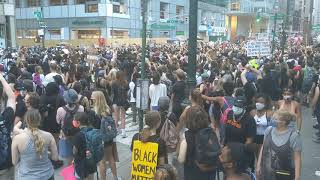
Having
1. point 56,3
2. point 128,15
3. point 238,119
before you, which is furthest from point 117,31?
point 238,119

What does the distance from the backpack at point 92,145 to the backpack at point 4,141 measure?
1014mm

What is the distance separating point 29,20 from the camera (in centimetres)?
6094

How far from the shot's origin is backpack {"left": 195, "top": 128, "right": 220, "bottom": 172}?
4.94 m

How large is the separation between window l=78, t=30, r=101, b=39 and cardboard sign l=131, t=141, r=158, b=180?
4836cm

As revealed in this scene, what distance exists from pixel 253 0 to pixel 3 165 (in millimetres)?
105466

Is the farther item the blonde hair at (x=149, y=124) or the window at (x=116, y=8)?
the window at (x=116, y=8)

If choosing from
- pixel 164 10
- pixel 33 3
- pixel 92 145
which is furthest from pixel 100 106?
pixel 164 10

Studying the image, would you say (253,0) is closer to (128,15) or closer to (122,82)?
(128,15)

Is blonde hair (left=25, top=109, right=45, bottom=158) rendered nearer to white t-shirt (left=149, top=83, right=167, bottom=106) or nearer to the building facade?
white t-shirt (left=149, top=83, right=167, bottom=106)

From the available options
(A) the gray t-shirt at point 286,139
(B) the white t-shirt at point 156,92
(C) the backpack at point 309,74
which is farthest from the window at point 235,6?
(A) the gray t-shirt at point 286,139

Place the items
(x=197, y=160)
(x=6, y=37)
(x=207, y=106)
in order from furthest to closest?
(x=6, y=37)
(x=207, y=106)
(x=197, y=160)

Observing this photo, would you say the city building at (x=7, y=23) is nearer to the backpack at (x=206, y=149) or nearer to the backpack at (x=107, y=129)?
the backpack at (x=107, y=129)

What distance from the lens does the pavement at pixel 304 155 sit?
318 inches

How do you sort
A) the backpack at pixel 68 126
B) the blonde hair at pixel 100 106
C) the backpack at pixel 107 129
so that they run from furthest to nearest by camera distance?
1. the blonde hair at pixel 100 106
2. the backpack at pixel 107 129
3. the backpack at pixel 68 126
